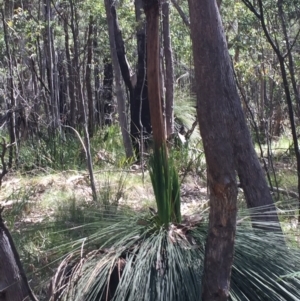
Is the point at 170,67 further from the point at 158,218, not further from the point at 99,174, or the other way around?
the point at 158,218

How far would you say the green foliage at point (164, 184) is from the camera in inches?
175

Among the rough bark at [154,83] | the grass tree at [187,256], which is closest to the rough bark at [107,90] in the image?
the rough bark at [154,83]

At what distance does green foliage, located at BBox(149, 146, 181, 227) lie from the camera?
4.44 metres

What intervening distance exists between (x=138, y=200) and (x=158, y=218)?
311 centimetres

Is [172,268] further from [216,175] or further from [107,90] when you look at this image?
[107,90]

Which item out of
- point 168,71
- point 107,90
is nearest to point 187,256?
point 168,71

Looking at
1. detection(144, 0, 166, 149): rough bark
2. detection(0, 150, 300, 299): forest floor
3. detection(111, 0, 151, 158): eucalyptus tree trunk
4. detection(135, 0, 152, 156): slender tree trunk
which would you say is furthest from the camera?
detection(111, 0, 151, 158): eucalyptus tree trunk

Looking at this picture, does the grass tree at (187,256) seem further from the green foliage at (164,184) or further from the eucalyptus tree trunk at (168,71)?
the eucalyptus tree trunk at (168,71)

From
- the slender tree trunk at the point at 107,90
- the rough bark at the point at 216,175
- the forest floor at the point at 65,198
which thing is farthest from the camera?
the slender tree trunk at the point at 107,90

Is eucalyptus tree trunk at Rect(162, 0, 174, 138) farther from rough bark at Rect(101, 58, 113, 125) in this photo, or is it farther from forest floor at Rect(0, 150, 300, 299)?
rough bark at Rect(101, 58, 113, 125)

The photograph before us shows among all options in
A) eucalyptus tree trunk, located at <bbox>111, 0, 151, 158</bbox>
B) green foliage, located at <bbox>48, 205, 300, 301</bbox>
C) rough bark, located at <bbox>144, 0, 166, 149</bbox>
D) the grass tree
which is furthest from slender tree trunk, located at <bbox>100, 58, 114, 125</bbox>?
green foliage, located at <bbox>48, 205, 300, 301</bbox>

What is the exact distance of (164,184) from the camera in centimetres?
454

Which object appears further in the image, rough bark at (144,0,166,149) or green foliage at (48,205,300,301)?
rough bark at (144,0,166,149)

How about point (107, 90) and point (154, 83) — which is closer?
point (154, 83)
